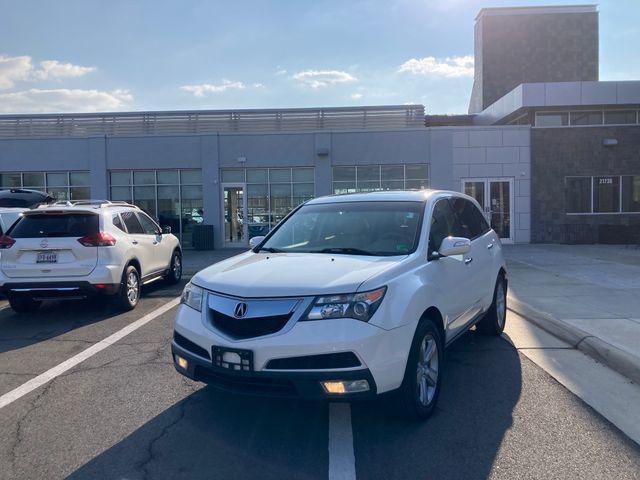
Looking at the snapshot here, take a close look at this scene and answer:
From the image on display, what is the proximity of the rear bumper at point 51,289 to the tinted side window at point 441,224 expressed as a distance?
507 cm

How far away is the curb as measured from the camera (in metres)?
5.15

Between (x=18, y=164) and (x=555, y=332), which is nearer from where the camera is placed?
(x=555, y=332)

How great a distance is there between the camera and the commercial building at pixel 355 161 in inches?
766

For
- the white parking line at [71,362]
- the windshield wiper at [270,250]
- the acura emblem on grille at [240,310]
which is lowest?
the white parking line at [71,362]

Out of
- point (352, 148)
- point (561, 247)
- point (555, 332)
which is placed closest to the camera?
point (555, 332)

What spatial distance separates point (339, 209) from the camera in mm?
5410

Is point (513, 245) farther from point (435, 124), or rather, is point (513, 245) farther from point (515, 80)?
point (515, 80)

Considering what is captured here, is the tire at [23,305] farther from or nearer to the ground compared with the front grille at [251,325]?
nearer to the ground

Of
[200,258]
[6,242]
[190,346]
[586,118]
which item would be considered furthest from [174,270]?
[586,118]

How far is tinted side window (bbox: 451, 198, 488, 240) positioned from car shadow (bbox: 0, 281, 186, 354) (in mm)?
4656

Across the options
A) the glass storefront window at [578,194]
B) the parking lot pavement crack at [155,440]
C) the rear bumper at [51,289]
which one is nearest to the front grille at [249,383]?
the parking lot pavement crack at [155,440]

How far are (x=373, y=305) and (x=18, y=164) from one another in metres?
20.9

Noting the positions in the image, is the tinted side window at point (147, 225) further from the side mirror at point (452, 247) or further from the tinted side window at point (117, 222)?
the side mirror at point (452, 247)

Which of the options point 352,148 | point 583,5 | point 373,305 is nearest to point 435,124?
point 352,148
